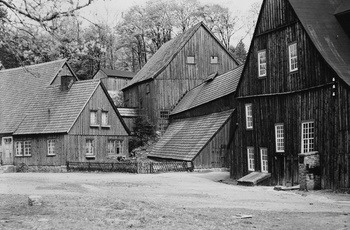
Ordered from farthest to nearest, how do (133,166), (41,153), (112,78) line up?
(112,78) → (41,153) → (133,166)

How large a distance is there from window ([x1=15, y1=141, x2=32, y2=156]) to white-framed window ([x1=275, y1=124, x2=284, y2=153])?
23.9m

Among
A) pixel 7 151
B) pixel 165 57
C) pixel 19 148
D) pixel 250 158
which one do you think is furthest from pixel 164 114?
pixel 250 158

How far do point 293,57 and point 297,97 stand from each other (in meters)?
2.24

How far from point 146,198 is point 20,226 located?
8.23m

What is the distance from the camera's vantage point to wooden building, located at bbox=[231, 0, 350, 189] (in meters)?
23.5

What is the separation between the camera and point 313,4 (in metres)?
27.4

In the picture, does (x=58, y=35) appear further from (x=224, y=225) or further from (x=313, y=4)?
(x=313, y=4)

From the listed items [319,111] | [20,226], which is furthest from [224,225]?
[319,111]

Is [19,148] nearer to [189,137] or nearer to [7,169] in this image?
[7,169]

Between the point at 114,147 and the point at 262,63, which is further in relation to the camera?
the point at 114,147

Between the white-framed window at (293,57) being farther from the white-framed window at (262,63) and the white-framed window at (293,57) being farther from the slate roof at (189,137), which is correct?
the slate roof at (189,137)

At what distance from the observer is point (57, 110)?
43.7 meters

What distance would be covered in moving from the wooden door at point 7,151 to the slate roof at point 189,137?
12.7 m

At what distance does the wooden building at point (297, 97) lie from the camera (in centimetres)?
2348
